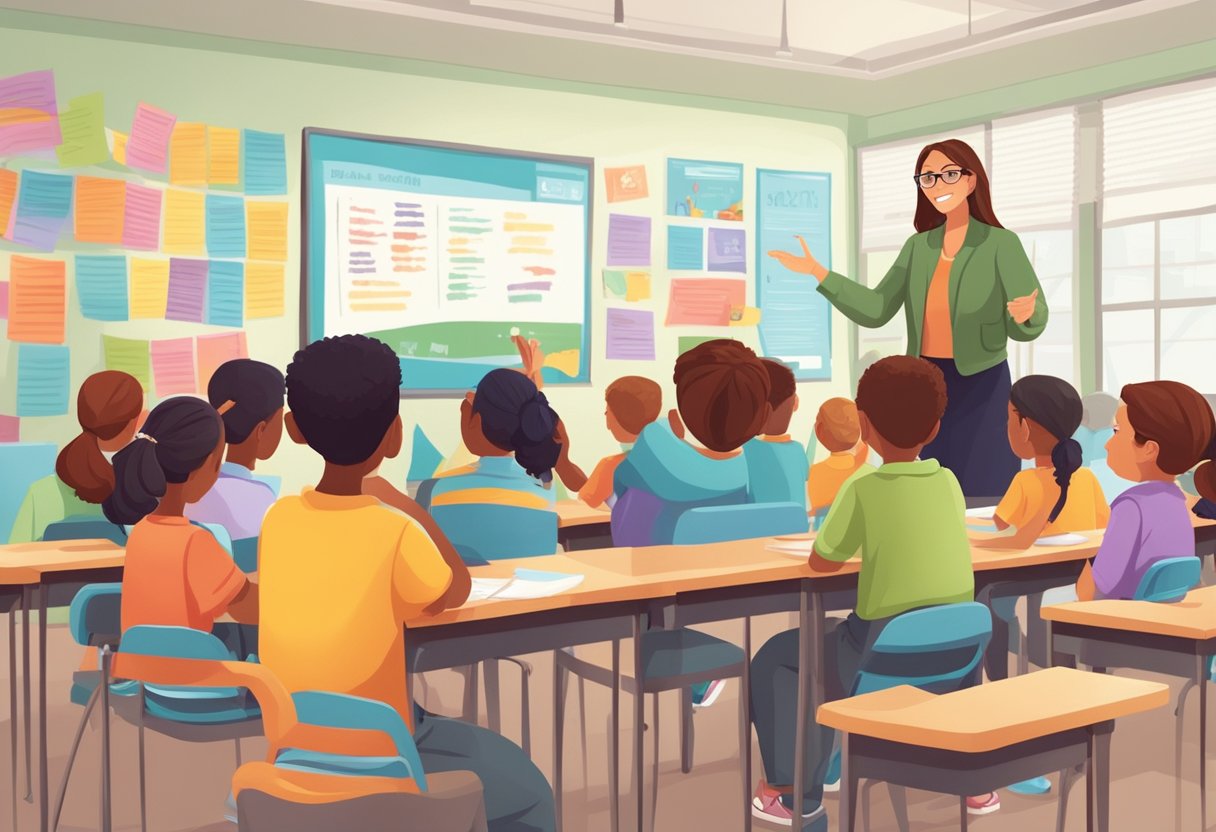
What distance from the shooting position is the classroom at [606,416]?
6.79 feet

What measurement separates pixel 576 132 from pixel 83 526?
4.39 meters

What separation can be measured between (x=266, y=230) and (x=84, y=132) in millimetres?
983

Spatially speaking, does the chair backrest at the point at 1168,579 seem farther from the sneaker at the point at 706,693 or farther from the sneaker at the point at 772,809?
the sneaker at the point at 706,693

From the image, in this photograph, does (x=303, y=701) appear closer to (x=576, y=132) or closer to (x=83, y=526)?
(x=83, y=526)

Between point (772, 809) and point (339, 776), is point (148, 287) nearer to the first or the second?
point (772, 809)

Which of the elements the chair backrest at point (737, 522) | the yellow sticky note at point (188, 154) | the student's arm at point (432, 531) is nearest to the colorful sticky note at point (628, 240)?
the yellow sticky note at point (188, 154)

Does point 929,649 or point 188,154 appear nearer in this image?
point 929,649

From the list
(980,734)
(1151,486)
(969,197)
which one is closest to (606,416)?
(969,197)

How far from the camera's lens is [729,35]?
6.91 meters

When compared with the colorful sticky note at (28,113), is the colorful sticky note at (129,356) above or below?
below

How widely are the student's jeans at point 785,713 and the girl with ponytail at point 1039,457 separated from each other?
2.04 ft

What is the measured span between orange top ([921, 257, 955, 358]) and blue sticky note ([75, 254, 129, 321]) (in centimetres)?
398

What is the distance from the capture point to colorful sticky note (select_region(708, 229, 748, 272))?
7711 mm

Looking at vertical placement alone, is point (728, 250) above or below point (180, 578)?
above
